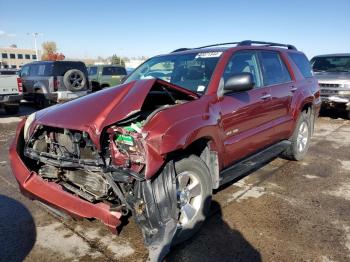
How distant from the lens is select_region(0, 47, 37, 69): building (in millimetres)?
76944

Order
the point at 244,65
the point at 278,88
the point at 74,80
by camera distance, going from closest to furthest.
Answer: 1. the point at 244,65
2. the point at 278,88
3. the point at 74,80

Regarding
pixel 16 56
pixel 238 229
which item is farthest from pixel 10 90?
pixel 16 56

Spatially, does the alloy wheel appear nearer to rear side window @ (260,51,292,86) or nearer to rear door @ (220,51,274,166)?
rear door @ (220,51,274,166)

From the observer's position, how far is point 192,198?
3305 millimetres

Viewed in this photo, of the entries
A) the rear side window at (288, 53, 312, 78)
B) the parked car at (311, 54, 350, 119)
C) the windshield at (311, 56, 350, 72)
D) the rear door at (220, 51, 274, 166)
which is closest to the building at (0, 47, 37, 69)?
the windshield at (311, 56, 350, 72)

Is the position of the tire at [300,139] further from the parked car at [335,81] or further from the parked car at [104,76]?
the parked car at [104,76]

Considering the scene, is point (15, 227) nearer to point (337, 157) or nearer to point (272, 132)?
point (272, 132)

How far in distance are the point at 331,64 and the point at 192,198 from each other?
9.79 m

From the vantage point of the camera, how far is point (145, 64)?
16.0ft

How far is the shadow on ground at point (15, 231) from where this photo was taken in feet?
10.1

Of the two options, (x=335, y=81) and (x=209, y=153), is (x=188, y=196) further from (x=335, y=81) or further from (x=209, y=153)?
(x=335, y=81)

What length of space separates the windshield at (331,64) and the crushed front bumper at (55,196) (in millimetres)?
10212

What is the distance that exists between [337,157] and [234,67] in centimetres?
338

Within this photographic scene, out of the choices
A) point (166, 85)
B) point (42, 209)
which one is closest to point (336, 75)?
point (166, 85)
